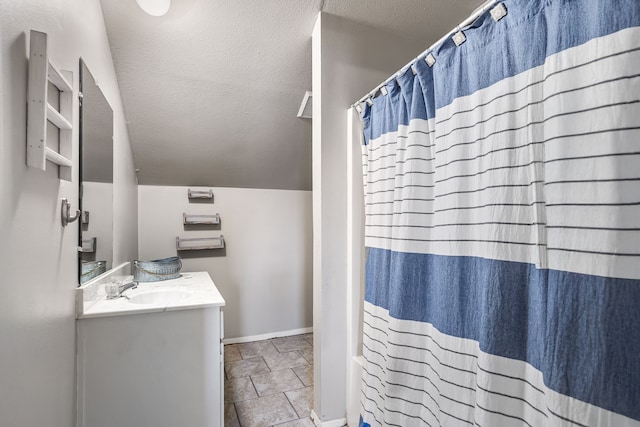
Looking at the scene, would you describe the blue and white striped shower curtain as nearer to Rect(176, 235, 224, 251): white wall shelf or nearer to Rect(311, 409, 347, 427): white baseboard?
Rect(311, 409, 347, 427): white baseboard

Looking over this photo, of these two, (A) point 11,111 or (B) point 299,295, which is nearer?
(A) point 11,111

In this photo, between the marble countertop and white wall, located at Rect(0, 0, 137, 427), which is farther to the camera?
the marble countertop

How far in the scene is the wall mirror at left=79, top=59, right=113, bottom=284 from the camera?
146 cm

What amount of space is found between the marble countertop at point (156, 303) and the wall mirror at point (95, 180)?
152mm

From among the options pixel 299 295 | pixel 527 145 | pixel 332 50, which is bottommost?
pixel 299 295

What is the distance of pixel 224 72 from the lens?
210 centimetres

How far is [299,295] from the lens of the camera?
136 inches

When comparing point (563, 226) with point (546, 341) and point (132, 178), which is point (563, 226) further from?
point (132, 178)

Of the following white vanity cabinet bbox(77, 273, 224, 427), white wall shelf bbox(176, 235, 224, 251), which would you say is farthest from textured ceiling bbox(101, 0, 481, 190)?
white vanity cabinet bbox(77, 273, 224, 427)

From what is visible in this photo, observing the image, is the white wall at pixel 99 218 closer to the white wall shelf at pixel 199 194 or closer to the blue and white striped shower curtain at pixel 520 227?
the white wall shelf at pixel 199 194

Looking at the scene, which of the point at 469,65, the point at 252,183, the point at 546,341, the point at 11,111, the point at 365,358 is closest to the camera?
the point at 546,341

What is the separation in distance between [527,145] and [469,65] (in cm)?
40

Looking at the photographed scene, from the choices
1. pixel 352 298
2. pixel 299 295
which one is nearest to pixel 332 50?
pixel 352 298

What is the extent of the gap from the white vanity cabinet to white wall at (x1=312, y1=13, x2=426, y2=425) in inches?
23.4
